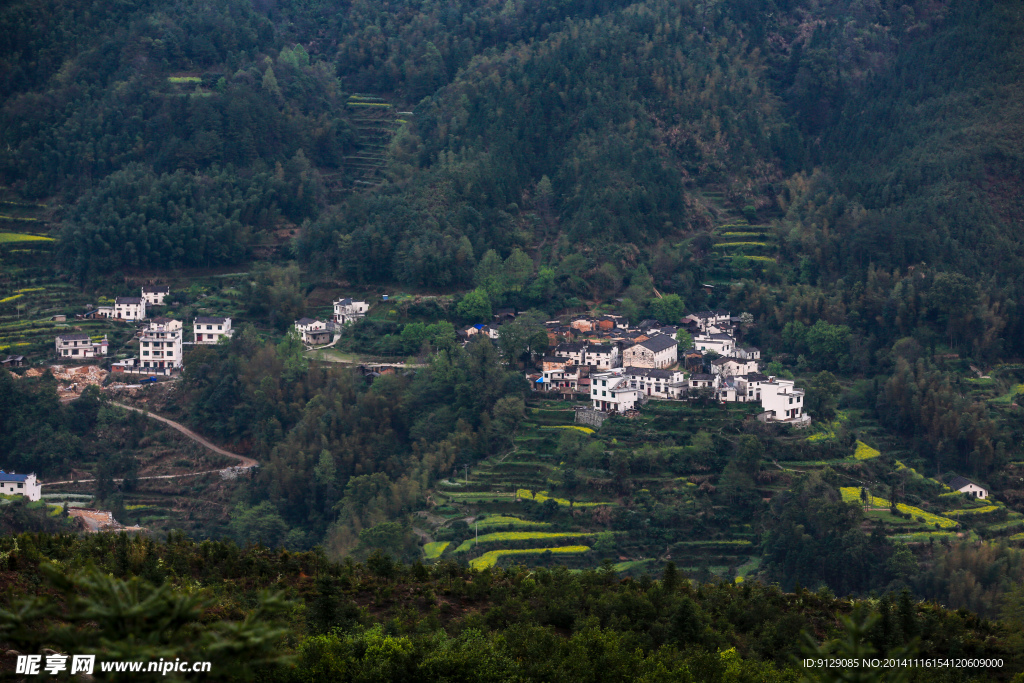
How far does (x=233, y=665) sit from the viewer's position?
689 centimetres

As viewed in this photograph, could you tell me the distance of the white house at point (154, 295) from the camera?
1603 inches

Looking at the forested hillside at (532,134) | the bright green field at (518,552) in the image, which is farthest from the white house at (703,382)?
the forested hillside at (532,134)

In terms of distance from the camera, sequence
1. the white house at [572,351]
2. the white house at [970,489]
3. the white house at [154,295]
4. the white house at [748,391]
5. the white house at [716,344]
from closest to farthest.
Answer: the white house at [970,489] → the white house at [748,391] → the white house at [572,351] → the white house at [716,344] → the white house at [154,295]

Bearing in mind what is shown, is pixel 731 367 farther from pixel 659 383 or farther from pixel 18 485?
pixel 18 485

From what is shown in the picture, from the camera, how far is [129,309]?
39.8 m

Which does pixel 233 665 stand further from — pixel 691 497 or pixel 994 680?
pixel 691 497

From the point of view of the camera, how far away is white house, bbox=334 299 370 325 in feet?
131

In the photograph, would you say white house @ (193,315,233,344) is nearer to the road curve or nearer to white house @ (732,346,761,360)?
the road curve

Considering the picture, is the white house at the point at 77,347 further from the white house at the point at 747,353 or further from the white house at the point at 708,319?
the white house at the point at 747,353

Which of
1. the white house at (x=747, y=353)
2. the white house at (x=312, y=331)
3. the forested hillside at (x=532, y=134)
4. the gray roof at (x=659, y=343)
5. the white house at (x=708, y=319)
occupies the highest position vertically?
the forested hillside at (x=532, y=134)

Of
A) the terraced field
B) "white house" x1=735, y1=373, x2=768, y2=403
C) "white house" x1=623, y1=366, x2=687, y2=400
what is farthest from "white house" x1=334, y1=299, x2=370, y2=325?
"white house" x1=735, y1=373, x2=768, y2=403

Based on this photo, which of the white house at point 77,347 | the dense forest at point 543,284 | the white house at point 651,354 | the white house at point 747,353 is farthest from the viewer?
the white house at point 77,347

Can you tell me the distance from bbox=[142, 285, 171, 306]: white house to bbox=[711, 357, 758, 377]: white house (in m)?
20.6

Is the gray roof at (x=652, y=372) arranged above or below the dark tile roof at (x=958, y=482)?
above
